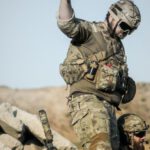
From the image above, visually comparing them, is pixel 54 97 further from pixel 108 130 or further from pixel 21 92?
pixel 108 130

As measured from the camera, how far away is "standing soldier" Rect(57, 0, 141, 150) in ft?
25.0

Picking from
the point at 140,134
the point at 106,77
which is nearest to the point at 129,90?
the point at 140,134

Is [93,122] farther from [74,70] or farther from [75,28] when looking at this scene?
[75,28]

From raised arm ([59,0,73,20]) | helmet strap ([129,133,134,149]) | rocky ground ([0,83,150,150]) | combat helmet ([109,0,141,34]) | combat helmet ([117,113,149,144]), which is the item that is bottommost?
rocky ground ([0,83,150,150])

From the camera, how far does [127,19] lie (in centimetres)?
816

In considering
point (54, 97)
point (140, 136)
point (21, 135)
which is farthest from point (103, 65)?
point (54, 97)

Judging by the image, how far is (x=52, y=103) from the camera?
35562 mm

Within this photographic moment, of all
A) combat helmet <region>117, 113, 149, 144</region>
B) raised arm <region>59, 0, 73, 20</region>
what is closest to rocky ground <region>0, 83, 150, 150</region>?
combat helmet <region>117, 113, 149, 144</region>

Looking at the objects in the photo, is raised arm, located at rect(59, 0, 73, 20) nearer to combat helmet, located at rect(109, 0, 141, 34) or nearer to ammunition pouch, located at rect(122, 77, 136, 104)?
combat helmet, located at rect(109, 0, 141, 34)

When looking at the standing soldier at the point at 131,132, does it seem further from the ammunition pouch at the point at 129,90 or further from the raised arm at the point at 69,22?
the raised arm at the point at 69,22

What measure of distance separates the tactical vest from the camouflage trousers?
232 millimetres

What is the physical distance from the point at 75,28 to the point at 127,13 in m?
0.83

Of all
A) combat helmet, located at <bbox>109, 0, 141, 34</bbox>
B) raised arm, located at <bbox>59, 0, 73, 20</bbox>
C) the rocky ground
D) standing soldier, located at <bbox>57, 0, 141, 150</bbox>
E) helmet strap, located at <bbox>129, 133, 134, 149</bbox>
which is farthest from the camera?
the rocky ground

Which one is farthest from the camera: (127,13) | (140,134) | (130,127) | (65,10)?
(140,134)
